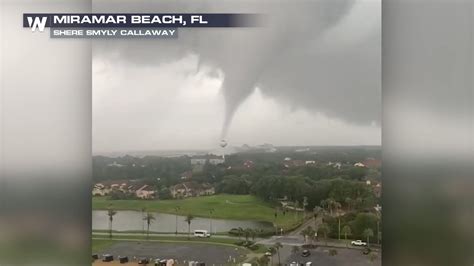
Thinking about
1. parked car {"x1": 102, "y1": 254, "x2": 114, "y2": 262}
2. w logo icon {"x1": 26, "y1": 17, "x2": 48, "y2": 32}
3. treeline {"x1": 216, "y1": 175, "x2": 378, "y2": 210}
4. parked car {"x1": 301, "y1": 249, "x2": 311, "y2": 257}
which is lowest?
parked car {"x1": 102, "y1": 254, "x2": 114, "y2": 262}

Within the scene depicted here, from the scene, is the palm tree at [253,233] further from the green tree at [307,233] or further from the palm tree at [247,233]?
the green tree at [307,233]

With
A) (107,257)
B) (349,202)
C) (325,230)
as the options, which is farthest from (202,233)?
(349,202)

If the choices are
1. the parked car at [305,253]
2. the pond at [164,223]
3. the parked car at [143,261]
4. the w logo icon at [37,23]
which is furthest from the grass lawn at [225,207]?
the w logo icon at [37,23]

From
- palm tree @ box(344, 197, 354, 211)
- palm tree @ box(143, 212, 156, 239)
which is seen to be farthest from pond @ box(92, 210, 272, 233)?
palm tree @ box(344, 197, 354, 211)

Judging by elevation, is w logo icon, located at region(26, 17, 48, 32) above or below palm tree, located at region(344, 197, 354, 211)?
above

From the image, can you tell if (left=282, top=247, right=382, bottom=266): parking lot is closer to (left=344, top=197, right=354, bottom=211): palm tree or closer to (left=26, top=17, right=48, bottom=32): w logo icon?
(left=344, top=197, right=354, bottom=211): palm tree
